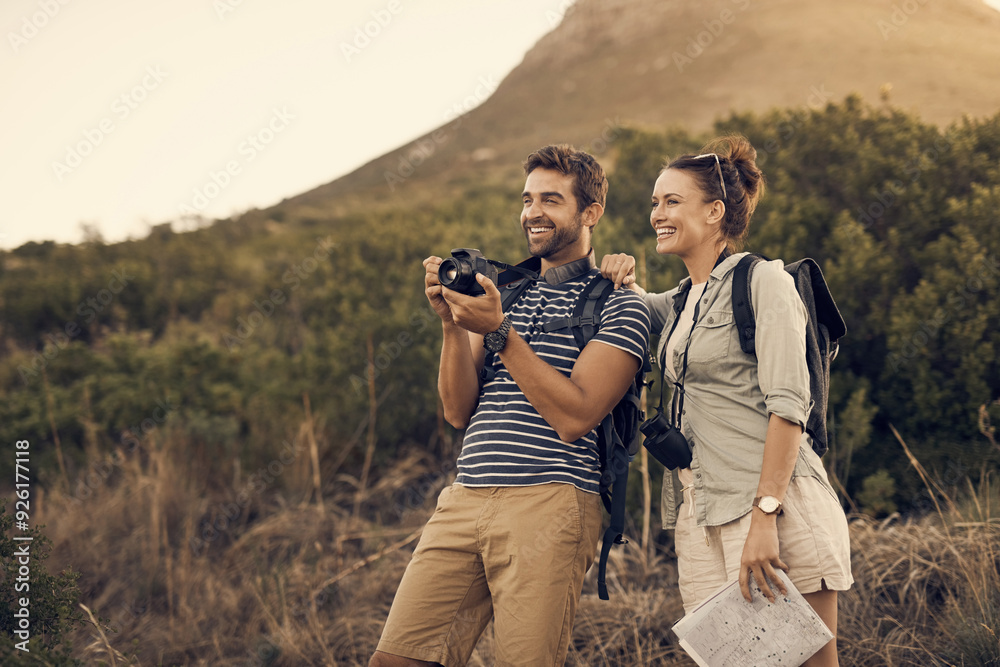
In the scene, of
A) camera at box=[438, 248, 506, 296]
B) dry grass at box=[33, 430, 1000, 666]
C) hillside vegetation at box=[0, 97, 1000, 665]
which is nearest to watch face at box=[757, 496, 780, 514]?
camera at box=[438, 248, 506, 296]

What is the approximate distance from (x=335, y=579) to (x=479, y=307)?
2670 millimetres

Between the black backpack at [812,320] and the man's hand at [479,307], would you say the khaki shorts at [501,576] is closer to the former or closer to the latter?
the man's hand at [479,307]

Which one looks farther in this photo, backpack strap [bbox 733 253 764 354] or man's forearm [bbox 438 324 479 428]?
man's forearm [bbox 438 324 479 428]

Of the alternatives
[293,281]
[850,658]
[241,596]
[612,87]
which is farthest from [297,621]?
[612,87]

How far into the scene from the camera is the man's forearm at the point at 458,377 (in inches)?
80.0

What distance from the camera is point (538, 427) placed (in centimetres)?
195

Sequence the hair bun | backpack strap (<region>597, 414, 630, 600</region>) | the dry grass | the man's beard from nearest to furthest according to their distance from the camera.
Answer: backpack strap (<region>597, 414, 630, 600</region>) < the hair bun < the man's beard < the dry grass

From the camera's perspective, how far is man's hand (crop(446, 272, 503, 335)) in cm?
181

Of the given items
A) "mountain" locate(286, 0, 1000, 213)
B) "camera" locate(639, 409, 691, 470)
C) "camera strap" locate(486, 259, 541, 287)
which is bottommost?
"camera" locate(639, 409, 691, 470)

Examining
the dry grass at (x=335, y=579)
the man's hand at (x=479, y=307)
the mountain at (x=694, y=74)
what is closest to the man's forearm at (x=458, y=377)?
the man's hand at (x=479, y=307)

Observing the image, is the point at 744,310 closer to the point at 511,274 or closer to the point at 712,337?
the point at 712,337

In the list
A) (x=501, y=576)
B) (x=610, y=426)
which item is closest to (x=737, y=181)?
(x=610, y=426)

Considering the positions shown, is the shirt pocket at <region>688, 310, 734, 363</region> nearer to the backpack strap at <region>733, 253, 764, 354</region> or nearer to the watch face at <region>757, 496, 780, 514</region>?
the backpack strap at <region>733, 253, 764, 354</region>

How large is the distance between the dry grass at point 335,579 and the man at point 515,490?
0.96 m
